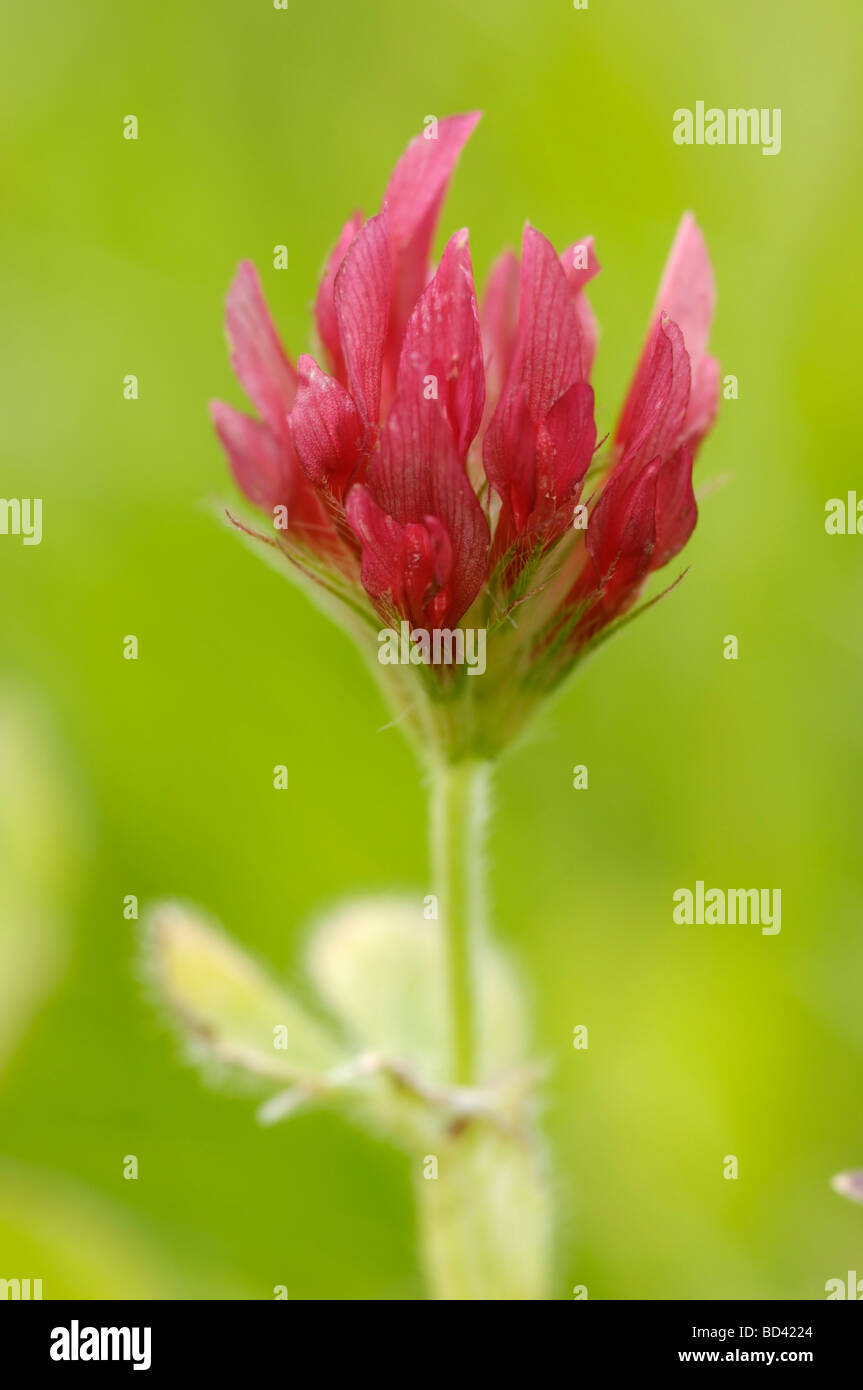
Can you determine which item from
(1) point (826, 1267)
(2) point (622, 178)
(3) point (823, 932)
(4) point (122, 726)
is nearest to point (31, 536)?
(4) point (122, 726)

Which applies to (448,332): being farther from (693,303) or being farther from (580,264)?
(693,303)

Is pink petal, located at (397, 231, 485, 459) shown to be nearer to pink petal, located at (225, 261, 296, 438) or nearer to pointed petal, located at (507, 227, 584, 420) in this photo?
pointed petal, located at (507, 227, 584, 420)

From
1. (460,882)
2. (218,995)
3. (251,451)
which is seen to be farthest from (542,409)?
(218,995)

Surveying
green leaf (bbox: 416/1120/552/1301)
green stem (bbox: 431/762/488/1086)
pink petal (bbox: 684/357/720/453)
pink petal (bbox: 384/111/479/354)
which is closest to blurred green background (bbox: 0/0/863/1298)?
green leaf (bbox: 416/1120/552/1301)

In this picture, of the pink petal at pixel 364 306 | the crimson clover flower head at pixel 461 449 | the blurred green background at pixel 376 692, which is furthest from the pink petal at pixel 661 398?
the blurred green background at pixel 376 692

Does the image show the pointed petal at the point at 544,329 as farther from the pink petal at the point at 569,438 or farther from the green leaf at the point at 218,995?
the green leaf at the point at 218,995

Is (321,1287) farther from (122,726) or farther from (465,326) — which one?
(465,326)
